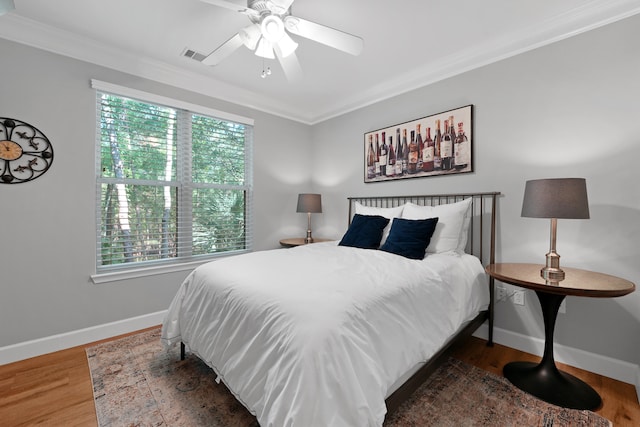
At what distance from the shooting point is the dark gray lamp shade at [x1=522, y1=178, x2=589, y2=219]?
1646 mm

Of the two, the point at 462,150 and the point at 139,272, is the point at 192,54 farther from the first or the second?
the point at 462,150

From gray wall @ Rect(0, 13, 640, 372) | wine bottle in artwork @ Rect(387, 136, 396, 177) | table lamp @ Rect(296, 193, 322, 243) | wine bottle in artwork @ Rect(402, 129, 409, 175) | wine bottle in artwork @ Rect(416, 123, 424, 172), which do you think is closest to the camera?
gray wall @ Rect(0, 13, 640, 372)

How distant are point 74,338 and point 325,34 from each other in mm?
3132

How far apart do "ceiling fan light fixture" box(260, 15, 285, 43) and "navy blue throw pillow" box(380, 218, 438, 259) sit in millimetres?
1709

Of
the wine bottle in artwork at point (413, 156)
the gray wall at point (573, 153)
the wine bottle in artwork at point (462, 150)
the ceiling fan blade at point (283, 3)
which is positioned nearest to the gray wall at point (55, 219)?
the ceiling fan blade at point (283, 3)

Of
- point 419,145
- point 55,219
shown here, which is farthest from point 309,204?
point 55,219

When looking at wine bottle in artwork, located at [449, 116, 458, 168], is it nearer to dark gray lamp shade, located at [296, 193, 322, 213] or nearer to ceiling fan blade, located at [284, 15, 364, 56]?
ceiling fan blade, located at [284, 15, 364, 56]

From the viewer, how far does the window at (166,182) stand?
102 inches

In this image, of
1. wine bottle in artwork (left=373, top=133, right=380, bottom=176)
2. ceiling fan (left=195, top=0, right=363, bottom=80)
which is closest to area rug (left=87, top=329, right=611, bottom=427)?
wine bottle in artwork (left=373, top=133, right=380, bottom=176)

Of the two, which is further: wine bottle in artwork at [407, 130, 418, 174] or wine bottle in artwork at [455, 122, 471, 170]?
wine bottle in artwork at [407, 130, 418, 174]

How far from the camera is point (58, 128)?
2287mm

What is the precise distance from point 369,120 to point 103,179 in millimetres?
2921

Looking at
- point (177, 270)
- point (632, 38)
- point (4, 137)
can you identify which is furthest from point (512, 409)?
point (4, 137)

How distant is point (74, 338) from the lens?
7.68 feet
